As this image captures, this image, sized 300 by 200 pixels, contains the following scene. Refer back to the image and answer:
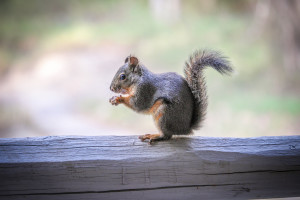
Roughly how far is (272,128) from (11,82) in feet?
11.5

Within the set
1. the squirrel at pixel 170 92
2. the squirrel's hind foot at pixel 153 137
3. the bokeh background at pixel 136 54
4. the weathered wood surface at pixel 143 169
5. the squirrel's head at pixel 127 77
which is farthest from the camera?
the bokeh background at pixel 136 54

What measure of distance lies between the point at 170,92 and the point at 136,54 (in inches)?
124

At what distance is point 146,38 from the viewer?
4.95 m

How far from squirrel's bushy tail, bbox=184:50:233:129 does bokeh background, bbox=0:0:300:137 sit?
8.81 feet

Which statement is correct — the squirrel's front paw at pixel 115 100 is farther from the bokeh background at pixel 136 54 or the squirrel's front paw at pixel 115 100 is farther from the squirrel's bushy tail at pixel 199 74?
the bokeh background at pixel 136 54

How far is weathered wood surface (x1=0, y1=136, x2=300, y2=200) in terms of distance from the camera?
3.77 ft

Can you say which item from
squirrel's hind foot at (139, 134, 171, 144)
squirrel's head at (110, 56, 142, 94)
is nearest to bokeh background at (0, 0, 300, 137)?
squirrel's head at (110, 56, 142, 94)

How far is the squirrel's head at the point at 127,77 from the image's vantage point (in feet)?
5.20

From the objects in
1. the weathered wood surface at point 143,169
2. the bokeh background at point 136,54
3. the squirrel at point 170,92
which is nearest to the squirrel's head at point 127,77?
the squirrel at point 170,92

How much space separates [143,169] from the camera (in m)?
1.20

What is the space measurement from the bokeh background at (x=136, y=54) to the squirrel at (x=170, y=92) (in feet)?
8.73

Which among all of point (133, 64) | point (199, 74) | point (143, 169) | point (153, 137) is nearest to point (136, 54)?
point (133, 64)

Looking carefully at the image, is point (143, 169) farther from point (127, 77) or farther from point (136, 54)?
point (136, 54)

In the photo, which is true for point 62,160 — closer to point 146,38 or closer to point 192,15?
point 146,38
